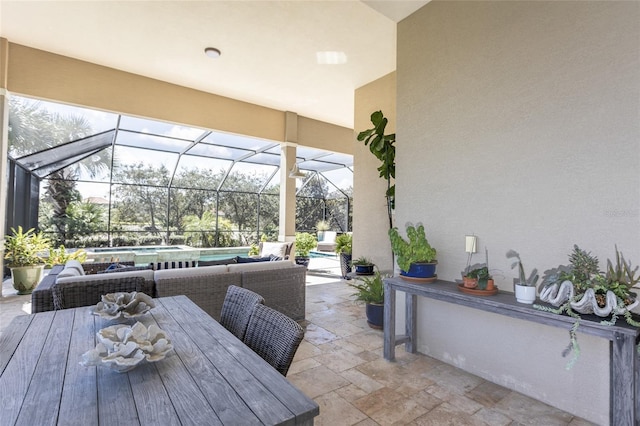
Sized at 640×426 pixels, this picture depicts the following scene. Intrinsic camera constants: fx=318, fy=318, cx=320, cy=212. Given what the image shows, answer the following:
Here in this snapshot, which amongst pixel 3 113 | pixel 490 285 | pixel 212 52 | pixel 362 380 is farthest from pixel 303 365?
pixel 3 113

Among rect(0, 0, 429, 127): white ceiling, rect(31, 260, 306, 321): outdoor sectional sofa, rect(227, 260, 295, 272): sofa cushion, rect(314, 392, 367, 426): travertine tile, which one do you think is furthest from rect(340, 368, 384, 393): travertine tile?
rect(0, 0, 429, 127): white ceiling

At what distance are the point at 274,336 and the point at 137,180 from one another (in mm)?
11181

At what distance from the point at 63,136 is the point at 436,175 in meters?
7.87

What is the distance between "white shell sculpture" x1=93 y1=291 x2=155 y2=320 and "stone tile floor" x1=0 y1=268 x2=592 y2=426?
1299 mm

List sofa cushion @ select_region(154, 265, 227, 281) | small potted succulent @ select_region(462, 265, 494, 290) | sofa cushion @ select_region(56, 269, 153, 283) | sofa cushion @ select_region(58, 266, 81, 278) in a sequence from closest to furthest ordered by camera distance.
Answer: small potted succulent @ select_region(462, 265, 494, 290) → sofa cushion @ select_region(56, 269, 153, 283) → sofa cushion @ select_region(58, 266, 81, 278) → sofa cushion @ select_region(154, 265, 227, 281)

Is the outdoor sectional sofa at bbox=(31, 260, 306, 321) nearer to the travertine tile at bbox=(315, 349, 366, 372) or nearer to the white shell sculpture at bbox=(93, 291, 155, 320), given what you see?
the travertine tile at bbox=(315, 349, 366, 372)

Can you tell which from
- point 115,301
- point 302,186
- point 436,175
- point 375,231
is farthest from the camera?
point 302,186

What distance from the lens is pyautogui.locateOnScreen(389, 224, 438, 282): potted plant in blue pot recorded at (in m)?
2.85

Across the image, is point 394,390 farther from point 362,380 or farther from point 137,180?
point 137,180

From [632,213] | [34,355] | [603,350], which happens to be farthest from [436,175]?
[34,355]

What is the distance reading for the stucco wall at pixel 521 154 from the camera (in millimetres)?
2055

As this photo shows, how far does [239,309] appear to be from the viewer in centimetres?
183

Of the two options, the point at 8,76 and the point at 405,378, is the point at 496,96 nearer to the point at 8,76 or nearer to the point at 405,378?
the point at 405,378

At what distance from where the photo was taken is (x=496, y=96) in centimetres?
264
